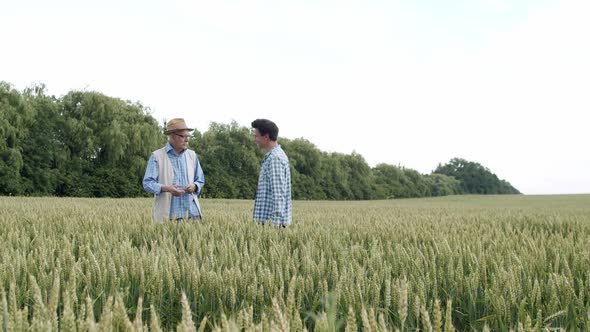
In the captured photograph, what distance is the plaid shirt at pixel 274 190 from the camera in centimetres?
532

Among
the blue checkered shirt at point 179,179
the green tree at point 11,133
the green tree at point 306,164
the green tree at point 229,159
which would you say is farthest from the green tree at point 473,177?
the blue checkered shirt at point 179,179

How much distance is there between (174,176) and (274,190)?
1329 millimetres

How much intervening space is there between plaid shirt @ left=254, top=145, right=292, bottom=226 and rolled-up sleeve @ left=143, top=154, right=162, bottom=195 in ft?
3.71

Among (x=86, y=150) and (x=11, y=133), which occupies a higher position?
(x=11, y=133)

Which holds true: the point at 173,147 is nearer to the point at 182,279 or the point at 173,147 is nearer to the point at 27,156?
the point at 182,279

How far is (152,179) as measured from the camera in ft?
18.2

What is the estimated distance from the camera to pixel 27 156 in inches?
1491

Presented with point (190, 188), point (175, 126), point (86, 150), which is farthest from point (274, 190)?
point (86, 150)

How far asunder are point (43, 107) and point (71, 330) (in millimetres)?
44732

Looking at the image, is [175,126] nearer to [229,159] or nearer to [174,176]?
[174,176]

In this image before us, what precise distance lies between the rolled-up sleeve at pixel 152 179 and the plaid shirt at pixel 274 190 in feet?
3.71

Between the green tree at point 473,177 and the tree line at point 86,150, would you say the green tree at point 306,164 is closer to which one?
the tree line at point 86,150

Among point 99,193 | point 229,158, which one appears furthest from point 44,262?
point 229,158

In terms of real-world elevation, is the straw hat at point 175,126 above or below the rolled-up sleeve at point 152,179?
above
